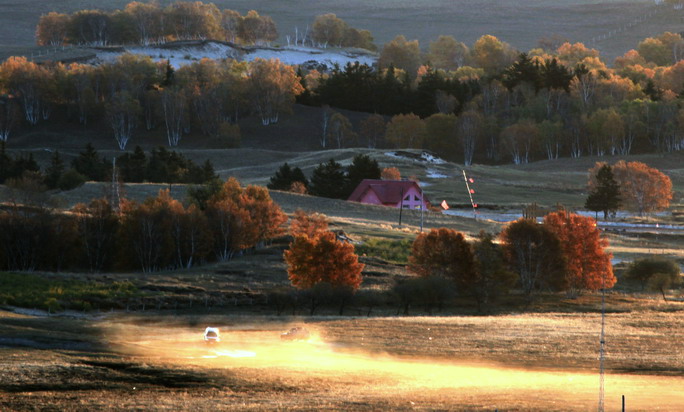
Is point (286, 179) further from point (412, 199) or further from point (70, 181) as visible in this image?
point (70, 181)

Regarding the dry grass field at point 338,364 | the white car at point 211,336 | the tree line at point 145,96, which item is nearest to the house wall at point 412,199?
the dry grass field at point 338,364

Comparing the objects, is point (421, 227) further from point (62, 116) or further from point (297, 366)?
point (62, 116)

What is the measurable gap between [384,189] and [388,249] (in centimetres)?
3990

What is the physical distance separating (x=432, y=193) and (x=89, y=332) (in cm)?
8305

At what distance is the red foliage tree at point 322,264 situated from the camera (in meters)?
60.4

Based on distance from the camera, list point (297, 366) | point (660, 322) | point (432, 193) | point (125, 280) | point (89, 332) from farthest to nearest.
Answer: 1. point (432, 193)
2. point (125, 280)
3. point (660, 322)
4. point (89, 332)
5. point (297, 366)

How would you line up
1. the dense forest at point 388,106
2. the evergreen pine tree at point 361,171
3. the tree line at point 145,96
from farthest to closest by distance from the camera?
the tree line at point 145,96 < the dense forest at point 388,106 < the evergreen pine tree at point 361,171

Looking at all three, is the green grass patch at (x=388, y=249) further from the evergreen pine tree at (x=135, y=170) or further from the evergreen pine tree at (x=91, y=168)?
the evergreen pine tree at (x=91, y=168)

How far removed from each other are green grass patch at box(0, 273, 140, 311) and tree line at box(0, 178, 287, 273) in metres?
6.07

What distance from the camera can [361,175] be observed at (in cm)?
12275

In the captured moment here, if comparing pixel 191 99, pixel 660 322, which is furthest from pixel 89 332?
pixel 191 99

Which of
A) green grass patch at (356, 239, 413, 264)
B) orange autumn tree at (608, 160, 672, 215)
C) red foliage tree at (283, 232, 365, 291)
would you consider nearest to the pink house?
orange autumn tree at (608, 160, 672, 215)

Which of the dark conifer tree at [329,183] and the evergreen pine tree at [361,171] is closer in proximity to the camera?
the dark conifer tree at [329,183]

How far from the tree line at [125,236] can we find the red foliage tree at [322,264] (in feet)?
29.5
